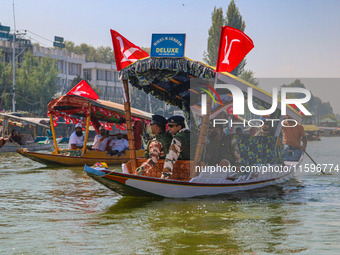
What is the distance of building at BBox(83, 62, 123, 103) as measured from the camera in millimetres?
86562

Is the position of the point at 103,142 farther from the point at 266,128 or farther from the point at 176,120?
the point at 176,120

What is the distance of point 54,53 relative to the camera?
75.2 m

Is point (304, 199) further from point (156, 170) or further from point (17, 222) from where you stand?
point (17, 222)

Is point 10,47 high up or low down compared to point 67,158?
up

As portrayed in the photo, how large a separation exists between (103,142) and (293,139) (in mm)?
8118

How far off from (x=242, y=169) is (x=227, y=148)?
839 mm

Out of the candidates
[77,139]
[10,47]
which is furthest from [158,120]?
[10,47]

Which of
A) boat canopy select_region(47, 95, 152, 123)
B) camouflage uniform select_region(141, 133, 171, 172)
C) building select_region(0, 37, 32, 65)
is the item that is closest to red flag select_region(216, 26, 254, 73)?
camouflage uniform select_region(141, 133, 171, 172)

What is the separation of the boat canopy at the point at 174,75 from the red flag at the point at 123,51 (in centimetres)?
32

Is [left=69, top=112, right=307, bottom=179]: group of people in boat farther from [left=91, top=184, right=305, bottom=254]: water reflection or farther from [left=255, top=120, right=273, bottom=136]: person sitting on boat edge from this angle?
[left=91, top=184, right=305, bottom=254]: water reflection

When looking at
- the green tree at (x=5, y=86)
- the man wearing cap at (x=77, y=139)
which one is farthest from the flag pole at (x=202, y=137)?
the green tree at (x=5, y=86)

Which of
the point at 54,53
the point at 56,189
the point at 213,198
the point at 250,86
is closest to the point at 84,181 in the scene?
the point at 56,189

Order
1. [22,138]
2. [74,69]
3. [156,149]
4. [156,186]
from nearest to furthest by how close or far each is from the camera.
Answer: [156,186] < [156,149] < [22,138] < [74,69]

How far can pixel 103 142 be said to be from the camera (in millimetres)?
21250
